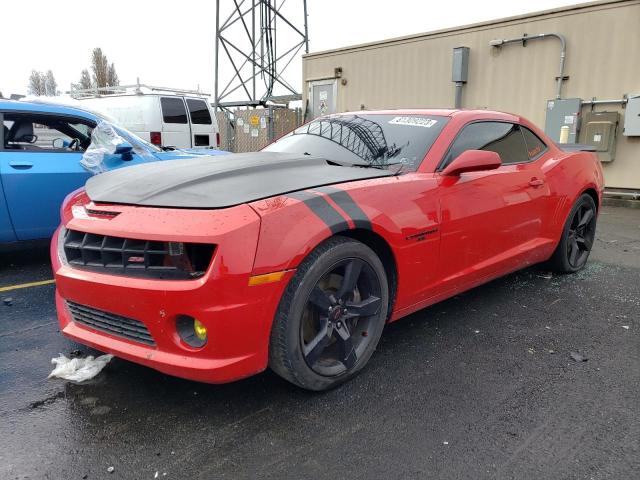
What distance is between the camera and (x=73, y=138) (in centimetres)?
502

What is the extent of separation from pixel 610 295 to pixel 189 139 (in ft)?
29.2

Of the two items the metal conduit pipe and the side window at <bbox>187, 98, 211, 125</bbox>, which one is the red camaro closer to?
the metal conduit pipe

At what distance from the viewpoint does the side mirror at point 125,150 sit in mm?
4633

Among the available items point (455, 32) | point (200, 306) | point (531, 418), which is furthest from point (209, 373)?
point (455, 32)

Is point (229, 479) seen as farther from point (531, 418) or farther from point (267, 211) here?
point (531, 418)

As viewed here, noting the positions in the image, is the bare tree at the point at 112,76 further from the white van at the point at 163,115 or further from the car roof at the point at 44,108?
the car roof at the point at 44,108

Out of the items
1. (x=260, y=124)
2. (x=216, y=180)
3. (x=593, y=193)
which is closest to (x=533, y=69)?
(x=593, y=193)

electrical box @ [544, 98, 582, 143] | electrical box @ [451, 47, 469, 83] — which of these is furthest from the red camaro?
electrical box @ [451, 47, 469, 83]

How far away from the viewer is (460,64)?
1071 cm

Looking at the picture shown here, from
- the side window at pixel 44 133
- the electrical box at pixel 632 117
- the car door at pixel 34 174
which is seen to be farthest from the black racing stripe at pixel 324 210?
the electrical box at pixel 632 117

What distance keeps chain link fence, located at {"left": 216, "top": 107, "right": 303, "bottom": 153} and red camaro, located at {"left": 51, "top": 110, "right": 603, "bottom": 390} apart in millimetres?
11031

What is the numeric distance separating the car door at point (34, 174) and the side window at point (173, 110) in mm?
5801

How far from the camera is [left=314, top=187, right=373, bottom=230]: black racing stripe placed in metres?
2.42

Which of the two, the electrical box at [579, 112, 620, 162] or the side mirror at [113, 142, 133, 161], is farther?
the electrical box at [579, 112, 620, 162]
